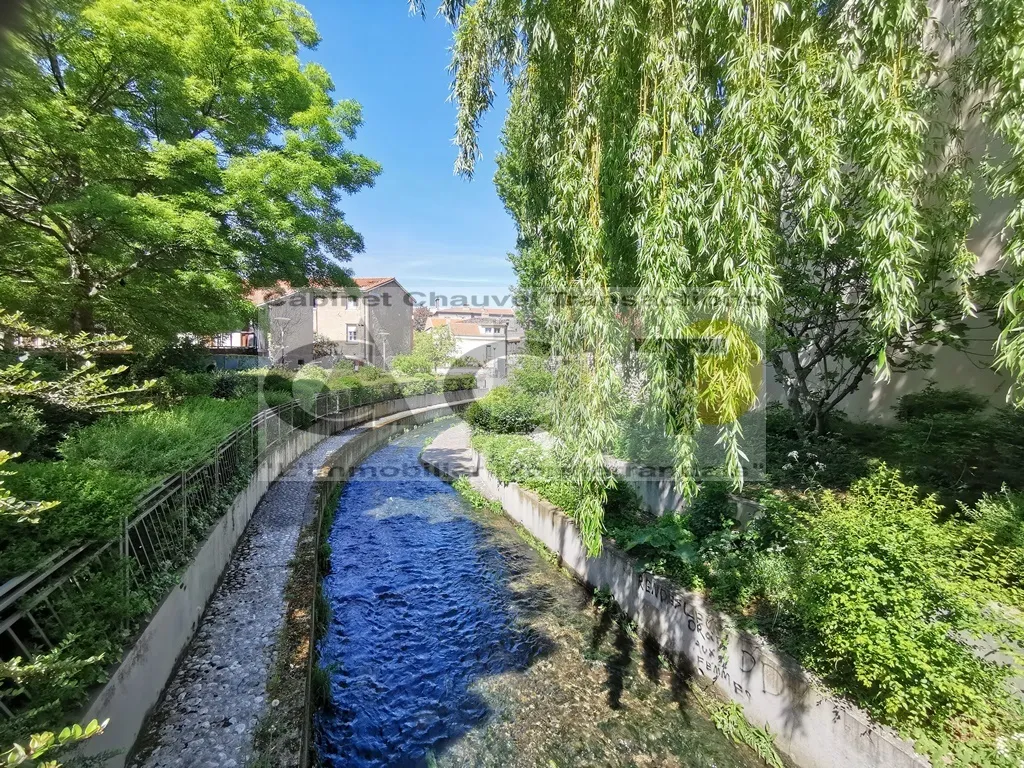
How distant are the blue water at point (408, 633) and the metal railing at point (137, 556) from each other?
6.36 ft

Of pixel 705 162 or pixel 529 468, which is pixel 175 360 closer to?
pixel 529 468

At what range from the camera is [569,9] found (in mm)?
3266

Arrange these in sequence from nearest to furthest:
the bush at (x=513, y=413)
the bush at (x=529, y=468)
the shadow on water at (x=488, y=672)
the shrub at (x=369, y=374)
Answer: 1. the shadow on water at (x=488, y=672)
2. the bush at (x=529, y=468)
3. the bush at (x=513, y=413)
4. the shrub at (x=369, y=374)

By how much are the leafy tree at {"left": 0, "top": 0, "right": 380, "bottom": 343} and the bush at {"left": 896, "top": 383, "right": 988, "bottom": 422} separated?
1030cm

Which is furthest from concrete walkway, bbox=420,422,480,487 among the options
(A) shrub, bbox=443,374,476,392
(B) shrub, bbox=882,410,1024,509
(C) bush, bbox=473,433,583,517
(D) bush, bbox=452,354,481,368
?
(D) bush, bbox=452,354,481,368

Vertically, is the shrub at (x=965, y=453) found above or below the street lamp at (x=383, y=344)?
below

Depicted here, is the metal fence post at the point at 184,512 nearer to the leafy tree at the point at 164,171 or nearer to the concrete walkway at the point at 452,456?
the leafy tree at the point at 164,171

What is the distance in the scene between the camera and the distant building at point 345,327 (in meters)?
25.5

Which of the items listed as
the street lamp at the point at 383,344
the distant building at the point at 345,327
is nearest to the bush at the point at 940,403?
the distant building at the point at 345,327

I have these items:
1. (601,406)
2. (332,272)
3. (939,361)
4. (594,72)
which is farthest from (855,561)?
(332,272)

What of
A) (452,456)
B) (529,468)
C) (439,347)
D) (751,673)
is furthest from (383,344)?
(751,673)

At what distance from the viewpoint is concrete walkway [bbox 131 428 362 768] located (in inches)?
119

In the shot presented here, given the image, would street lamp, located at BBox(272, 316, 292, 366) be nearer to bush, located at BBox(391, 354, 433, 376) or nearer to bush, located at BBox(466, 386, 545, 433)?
bush, located at BBox(391, 354, 433, 376)

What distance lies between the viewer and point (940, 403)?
17.9 feet
